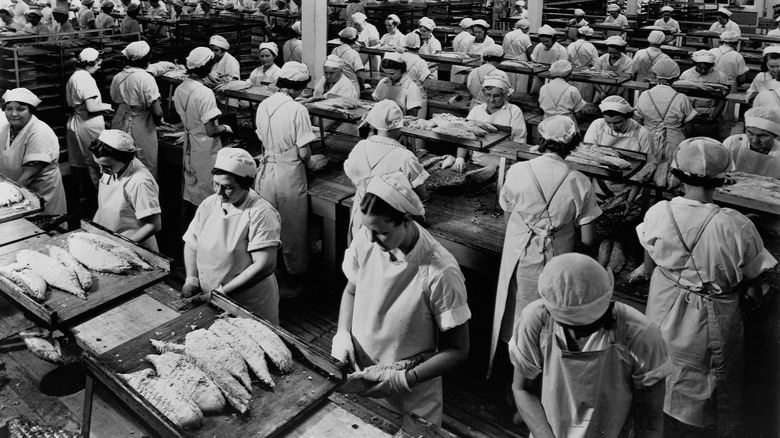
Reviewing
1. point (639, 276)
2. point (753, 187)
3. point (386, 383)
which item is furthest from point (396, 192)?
point (753, 187)

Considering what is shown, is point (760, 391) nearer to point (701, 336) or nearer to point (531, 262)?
point (701, 336)

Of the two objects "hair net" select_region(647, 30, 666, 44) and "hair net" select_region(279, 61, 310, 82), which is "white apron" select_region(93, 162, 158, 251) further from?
"hair net" select_region(647, 30, 666, 44)

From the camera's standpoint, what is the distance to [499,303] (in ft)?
13.1

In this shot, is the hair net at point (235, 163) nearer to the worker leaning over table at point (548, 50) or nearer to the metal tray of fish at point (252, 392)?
the metal tray of fish at point (252, 392)

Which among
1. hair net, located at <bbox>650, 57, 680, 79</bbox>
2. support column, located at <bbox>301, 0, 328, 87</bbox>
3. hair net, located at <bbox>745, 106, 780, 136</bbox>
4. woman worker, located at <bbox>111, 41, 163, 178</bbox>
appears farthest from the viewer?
hair net, located at <bbox>650, 57, 680, 79</bbox>

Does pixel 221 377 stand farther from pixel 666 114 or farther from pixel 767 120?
pixel 666 114

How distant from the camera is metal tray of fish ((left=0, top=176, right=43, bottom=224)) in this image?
3662 mm

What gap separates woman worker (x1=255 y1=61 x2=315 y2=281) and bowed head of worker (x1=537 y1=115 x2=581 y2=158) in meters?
2.14

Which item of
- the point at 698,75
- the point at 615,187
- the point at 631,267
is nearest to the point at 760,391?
the point at 631,267

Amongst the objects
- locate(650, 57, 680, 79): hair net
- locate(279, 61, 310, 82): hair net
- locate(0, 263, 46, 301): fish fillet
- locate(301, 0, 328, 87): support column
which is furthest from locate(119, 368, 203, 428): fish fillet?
locate(650, 57, 680, 79): hair net

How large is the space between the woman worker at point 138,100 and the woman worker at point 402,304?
15.1 feet

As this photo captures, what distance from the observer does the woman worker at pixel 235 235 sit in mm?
3293

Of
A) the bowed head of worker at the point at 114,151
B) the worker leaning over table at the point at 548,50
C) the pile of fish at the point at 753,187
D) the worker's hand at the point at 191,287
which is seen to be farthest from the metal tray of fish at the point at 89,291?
the worker leaning over table at the point at 548,50

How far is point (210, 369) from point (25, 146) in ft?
11.3
